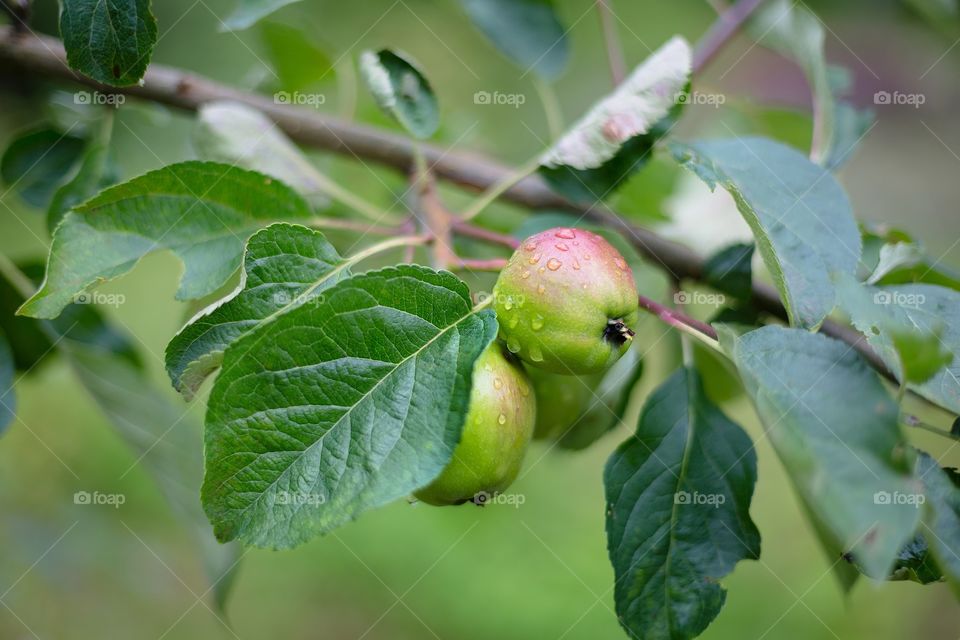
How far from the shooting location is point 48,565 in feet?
6.19

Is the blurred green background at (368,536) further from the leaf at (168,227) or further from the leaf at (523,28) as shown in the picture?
the leaf at (168,227)

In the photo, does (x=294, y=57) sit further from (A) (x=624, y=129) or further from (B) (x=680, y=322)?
(B) (x=680, y=322)

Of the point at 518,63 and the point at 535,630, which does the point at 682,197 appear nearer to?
the point at 518,63

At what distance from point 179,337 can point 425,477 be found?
0.91 ft

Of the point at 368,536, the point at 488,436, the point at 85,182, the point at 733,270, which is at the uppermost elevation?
the point at 733,270

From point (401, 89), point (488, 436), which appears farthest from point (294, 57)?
point (488, 436)

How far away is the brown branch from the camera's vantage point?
3.33 ft

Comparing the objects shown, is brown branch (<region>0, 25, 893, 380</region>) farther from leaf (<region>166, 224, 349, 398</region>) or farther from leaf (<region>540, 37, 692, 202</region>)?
leaf (<region>166, 224, 349, 398</region>)

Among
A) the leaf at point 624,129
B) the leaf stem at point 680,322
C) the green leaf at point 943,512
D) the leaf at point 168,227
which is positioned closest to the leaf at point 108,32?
the leaf at point 168,227

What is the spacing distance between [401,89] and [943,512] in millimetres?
728

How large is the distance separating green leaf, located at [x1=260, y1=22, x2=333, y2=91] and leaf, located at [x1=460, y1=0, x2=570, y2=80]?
0.95 ft

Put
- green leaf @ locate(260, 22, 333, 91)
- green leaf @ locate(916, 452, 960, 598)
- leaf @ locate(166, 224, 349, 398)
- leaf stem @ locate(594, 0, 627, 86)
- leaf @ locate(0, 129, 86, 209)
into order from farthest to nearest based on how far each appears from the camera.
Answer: green leaf @ locate(260, 22, 333, 91) → leaf stem @ locate(594, 0, 627, 86) → leaf @ locate(0, 129, 86, 209) → leaf @ locate(166, 224, 349, 398) → green leaf @ locate(916, 452, 960, 598)

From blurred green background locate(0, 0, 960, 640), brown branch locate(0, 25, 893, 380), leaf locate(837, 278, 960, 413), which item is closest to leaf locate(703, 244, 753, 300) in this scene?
brown branch locate(0, 25, 893, 380)

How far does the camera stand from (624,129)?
2.90ft
